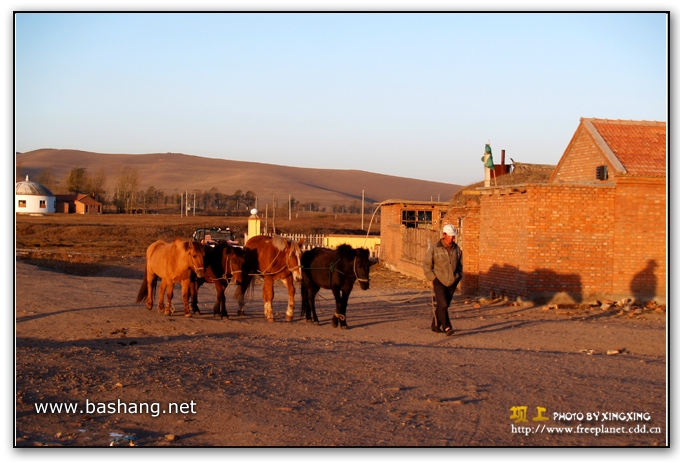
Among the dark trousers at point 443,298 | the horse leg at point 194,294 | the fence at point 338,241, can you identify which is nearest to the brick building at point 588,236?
the dark trousers at point 443,298

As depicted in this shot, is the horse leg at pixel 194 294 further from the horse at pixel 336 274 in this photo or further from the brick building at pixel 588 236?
the brick building at pixel 588 236

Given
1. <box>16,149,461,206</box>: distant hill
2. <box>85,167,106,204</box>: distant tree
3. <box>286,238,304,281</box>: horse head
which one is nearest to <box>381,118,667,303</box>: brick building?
<box>286,238,304,281</box>: horse head

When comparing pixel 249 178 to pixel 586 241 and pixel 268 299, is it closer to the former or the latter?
pixel 586 241

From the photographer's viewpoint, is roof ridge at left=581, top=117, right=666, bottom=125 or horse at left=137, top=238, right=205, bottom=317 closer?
horse at left=137, top=238, right=205, bottom=317

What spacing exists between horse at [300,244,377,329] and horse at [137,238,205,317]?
7.39 feet

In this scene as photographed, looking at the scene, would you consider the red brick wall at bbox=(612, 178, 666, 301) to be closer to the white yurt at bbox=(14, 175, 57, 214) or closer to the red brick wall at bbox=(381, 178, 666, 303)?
the red brick wall at bbox=(381, 178, 666, 303)

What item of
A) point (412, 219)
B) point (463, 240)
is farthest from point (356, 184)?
point (463, 240)

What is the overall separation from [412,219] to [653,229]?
1711cm

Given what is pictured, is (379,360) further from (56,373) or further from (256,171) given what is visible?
(256,171)

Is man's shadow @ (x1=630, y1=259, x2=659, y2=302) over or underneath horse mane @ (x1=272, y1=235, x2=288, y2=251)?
underneath

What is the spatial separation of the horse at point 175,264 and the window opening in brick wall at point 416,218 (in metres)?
20.8

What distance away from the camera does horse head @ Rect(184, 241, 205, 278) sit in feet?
49.3

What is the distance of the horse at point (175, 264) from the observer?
15.2 metres

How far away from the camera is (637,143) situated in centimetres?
2188
